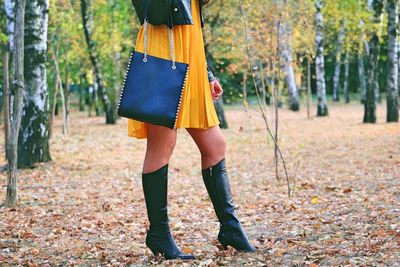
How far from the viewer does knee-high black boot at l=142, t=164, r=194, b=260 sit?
3990 millimetres

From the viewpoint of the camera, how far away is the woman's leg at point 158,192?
3.96 meters

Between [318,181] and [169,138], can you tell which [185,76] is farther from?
[318,181]

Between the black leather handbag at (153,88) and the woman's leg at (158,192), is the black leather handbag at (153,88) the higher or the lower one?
the higher one

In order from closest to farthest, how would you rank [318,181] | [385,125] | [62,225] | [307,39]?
[62,225], [318,181], [385,125], [307,39]

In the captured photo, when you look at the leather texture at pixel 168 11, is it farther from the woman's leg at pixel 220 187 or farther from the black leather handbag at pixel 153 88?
the woman's leg at pixel 220 187

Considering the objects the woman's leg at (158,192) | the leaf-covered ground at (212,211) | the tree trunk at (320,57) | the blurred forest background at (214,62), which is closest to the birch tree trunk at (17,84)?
the blurred forest background at (214,62)

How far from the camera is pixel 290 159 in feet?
42.8

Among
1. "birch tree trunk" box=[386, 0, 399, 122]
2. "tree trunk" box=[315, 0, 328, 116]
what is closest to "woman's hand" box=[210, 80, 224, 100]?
"birch tree trunk" box=[386, 0, 399, 122]

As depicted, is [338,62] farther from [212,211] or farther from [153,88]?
[153,88]

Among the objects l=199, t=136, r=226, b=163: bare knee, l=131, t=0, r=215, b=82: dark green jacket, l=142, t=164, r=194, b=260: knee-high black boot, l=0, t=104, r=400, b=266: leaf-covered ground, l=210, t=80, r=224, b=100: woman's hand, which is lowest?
l=0, t=104, r=400, b=266: leaf-covered ground

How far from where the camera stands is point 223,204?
13.3 feet

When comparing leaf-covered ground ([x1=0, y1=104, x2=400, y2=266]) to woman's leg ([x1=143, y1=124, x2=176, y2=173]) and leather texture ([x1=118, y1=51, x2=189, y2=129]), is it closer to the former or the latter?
woman's leg ([x1=143, y1=124, x2=176, y2=173])

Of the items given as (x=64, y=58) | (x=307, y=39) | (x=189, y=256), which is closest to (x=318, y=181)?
(x=189, y=256)

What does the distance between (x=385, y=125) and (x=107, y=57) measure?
→ 1362 centimetres
